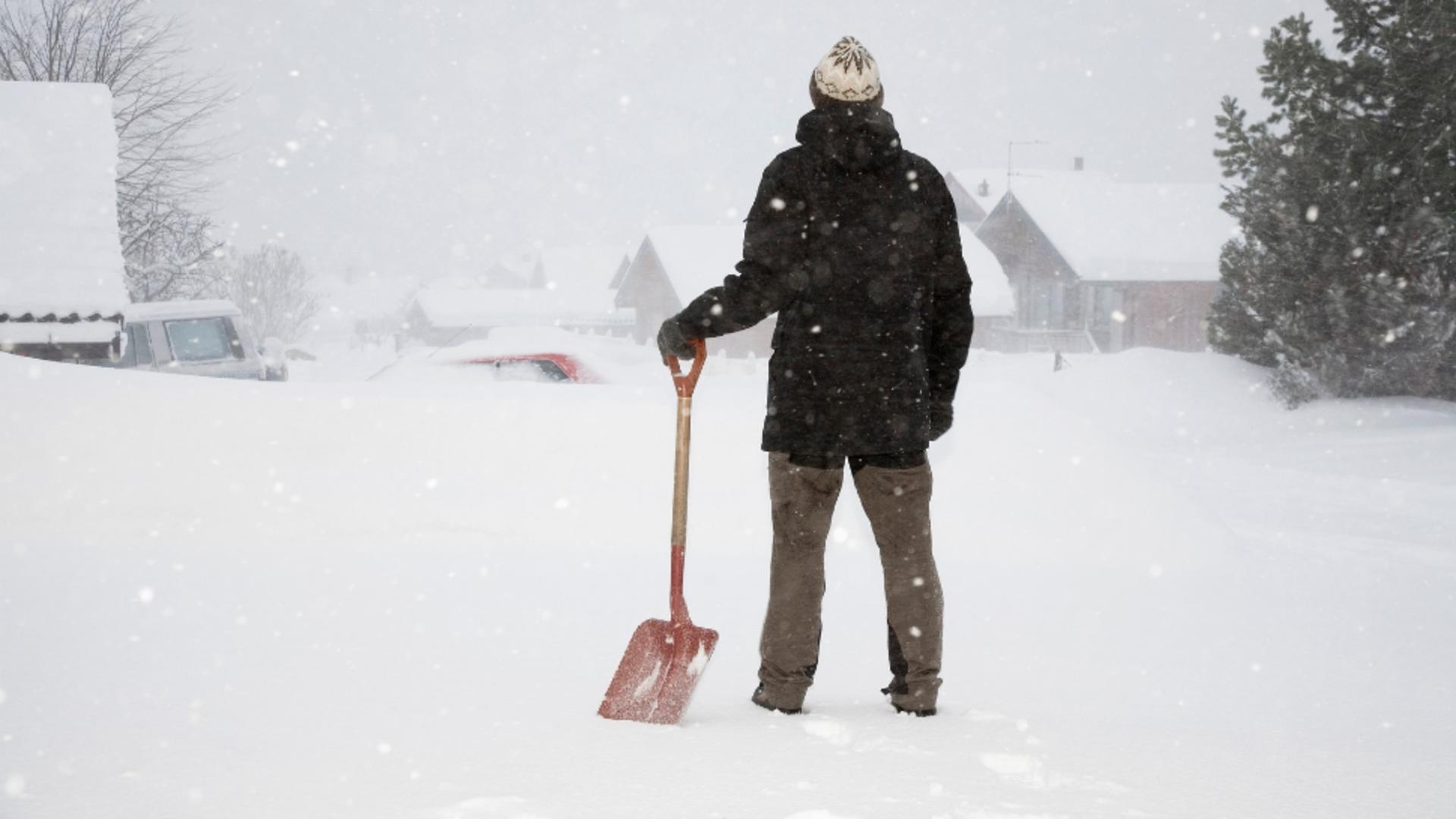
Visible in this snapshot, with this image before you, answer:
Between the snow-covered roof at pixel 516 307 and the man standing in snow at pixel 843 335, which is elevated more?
the snow-covered roof at pixel 516 307

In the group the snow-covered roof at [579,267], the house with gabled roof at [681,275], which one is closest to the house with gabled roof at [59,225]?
the house with gabled roof at [681,275]

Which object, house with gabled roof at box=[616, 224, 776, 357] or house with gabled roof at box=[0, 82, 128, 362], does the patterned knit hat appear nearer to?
house with gabled roof at box=[0, 82, 128, 362]

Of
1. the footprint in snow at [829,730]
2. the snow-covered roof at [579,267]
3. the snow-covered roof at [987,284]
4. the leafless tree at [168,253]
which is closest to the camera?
the footprint in snow at [829,730]

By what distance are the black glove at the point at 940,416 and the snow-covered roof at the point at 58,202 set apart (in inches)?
482

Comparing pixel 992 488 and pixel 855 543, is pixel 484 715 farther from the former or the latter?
pixel 992 488

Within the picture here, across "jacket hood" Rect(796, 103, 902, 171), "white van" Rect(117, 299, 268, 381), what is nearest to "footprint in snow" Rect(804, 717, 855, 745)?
"jacket hood" Rect(796, 103, 902, 171)

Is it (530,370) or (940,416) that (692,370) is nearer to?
(940,416)

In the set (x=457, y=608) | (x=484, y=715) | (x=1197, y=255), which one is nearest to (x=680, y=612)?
(x=484, y=715)

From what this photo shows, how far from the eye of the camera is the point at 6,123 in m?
14.3

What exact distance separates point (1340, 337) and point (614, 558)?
43.6 feet

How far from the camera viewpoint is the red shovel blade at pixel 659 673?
2.85 m

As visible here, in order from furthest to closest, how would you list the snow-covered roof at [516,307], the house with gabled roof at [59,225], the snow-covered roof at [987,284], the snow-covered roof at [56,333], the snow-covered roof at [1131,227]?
the snow-covered roof at [516,307], the snow-covered roof at [1131,227], the snow-covered roof at [987,284], the house with gabled roof at [59,225], the snow-covered roof at [56,333]

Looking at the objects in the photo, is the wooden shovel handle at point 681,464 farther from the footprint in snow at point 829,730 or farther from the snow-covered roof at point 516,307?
the snow-covered roof at point 516,307

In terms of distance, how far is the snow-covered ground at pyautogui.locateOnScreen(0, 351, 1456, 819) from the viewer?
246cm
